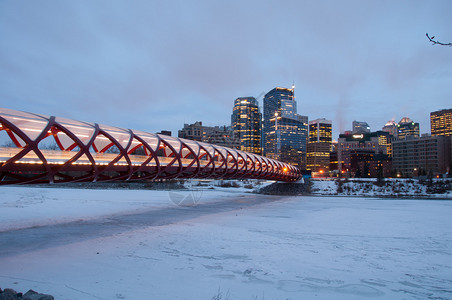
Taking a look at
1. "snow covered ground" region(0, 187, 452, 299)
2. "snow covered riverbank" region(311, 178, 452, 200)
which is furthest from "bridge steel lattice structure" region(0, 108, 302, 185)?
"snow covered riverbank" region(311, 178, 452, 200)

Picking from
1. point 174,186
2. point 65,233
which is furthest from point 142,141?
point 174,186

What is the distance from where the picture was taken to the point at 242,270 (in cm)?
1237

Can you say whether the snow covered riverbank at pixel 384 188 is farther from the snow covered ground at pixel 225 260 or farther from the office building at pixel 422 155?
the office building at pixel 422 155

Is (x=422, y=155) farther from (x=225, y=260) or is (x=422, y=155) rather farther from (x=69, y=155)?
(x=69, y=155)

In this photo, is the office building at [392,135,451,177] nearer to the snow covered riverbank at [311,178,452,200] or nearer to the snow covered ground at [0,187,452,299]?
the snow covered riverbank at [311,178,452,200]

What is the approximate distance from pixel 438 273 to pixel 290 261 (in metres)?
6.07

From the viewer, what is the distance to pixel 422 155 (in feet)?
554

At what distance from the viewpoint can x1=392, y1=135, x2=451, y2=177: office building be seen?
164750mm

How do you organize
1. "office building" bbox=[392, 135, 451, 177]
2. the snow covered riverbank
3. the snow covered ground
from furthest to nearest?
"office building" bbox=[392, 135, 451, 177] → the snow covered riverbank → the snow covered ground

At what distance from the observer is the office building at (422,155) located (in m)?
165

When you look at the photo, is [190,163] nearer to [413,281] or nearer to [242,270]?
[242,270]

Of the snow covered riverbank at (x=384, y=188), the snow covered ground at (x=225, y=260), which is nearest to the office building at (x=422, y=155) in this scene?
the snow covered riverbank at (x=384, y=188)

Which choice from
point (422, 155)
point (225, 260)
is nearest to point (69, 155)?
point (225, 260)

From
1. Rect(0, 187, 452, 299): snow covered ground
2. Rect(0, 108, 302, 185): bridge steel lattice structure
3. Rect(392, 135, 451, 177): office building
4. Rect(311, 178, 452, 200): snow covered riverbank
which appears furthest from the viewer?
Rect(392, 135, 451, 177): office building
